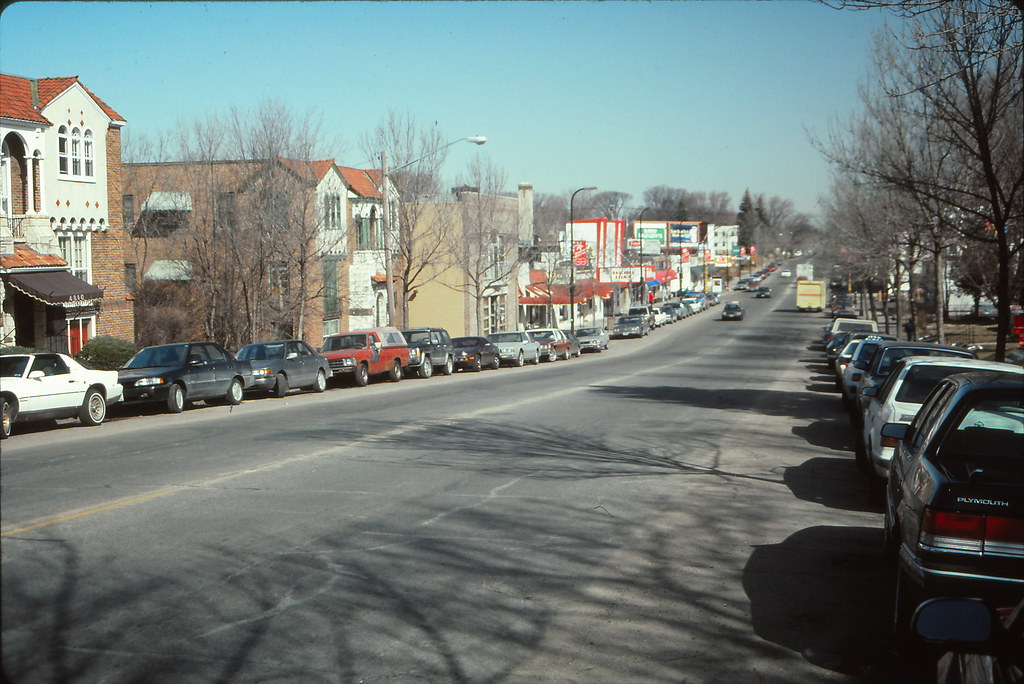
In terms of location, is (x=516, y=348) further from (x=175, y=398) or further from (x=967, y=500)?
(x=967, y=500)

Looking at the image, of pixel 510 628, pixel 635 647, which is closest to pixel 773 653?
pixel 635 647

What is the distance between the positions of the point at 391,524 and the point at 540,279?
64230 millimetres

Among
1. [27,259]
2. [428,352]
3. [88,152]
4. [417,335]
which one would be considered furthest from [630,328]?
[27,259]

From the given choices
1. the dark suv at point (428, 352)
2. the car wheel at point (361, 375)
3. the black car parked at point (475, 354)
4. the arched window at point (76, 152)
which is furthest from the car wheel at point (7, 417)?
the black car parked at point (475, 354)

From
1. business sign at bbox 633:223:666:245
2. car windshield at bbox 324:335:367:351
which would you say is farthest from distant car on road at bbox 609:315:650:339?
business sign at bbox 633:223:666:245

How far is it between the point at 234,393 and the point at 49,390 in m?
5.94

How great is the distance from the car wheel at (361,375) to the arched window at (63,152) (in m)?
10.9

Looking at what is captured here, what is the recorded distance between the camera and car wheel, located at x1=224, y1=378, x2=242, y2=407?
2416 centimetres

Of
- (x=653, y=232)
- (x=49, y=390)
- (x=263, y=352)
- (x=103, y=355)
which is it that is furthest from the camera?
(x=653, y=232)

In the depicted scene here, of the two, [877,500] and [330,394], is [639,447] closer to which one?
[877,500]

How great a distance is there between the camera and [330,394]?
27.6 meters

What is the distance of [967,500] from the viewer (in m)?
6.04

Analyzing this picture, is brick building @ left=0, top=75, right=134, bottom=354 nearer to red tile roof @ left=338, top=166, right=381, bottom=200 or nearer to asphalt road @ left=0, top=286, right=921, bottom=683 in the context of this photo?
asphalt road @ left=0, top=286, right=921, bottom=683

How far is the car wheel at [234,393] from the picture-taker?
79.3 ft
